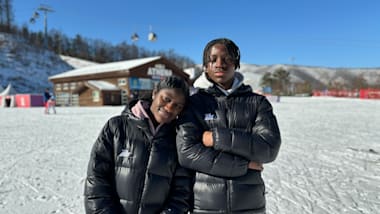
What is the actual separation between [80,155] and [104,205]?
4.59 metres

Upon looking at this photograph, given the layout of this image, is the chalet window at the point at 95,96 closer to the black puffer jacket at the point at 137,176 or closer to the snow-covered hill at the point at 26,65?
the snow-covered hill at the point at 26,65

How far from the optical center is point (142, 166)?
1725 mm

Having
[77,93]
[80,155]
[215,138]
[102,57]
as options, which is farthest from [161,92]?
[102,57]

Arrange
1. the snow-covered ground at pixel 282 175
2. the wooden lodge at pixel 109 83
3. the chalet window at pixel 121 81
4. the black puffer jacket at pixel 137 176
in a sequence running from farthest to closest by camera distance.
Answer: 1. the chalet window at pixel 121 81
2. the wooden lodge at pixel 109 83
3. the snow-covered ground at pixel 282 175
4. the black puffer jacket at pixel 137 176

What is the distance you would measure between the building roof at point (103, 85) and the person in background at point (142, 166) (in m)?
27.9

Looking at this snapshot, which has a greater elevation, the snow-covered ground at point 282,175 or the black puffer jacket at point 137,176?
the black puffer jacket at point 137,176

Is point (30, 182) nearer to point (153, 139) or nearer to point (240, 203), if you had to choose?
point (153, 139)

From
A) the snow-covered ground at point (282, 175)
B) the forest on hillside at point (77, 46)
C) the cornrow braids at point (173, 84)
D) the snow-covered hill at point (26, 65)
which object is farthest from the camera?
the forest on hillside at point (77, 46)

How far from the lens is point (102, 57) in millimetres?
89375

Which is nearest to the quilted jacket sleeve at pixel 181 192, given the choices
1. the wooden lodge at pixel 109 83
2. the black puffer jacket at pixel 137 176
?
the black puffer jacket at pixel 137 176

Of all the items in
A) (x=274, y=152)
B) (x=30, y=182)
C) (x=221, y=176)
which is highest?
(x=274, y=152)

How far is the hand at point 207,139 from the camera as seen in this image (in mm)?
1633

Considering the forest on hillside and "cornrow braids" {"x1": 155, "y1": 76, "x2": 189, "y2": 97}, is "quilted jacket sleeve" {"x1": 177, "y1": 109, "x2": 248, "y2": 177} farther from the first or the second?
the forest on hillside

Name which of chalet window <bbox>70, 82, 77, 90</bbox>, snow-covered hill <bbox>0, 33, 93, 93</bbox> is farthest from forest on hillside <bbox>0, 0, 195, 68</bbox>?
chalet window <bbox>70, 82, 77, 90</bbox>
